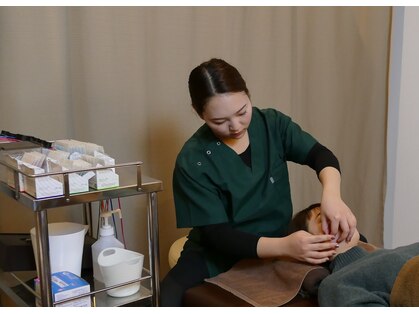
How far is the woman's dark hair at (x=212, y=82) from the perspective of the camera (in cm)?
125

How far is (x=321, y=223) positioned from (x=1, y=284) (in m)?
0.81

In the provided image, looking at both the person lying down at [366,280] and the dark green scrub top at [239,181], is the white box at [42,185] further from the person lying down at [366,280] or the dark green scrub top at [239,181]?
the person lying down at [366,280]

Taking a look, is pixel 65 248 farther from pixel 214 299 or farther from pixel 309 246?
pixel 309 246

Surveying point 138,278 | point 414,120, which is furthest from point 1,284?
point 414,120

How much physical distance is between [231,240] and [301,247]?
176 millimetres

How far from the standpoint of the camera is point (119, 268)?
1.09 meters

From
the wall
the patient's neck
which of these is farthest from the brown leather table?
the wall

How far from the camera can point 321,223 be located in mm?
1289

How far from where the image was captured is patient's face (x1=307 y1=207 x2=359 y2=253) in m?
1.28

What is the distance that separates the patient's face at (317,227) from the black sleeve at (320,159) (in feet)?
0.42

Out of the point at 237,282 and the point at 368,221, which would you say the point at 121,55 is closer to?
the point at 237,282

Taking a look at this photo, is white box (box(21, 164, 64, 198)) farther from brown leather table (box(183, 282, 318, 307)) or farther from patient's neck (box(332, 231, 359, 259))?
patient's neck (box(332, 231, 359, 259))

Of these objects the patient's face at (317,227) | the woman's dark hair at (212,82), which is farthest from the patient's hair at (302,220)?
the woman's dark hair at (212,82)

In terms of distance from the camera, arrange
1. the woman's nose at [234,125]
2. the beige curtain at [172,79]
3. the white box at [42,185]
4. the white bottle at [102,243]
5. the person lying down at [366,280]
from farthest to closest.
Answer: the beige curtain at [172,79] → the woman's nose at [234,125] → the white bottle at [102,243] → the person lying down at [366,280] → the white box at [42,185]
